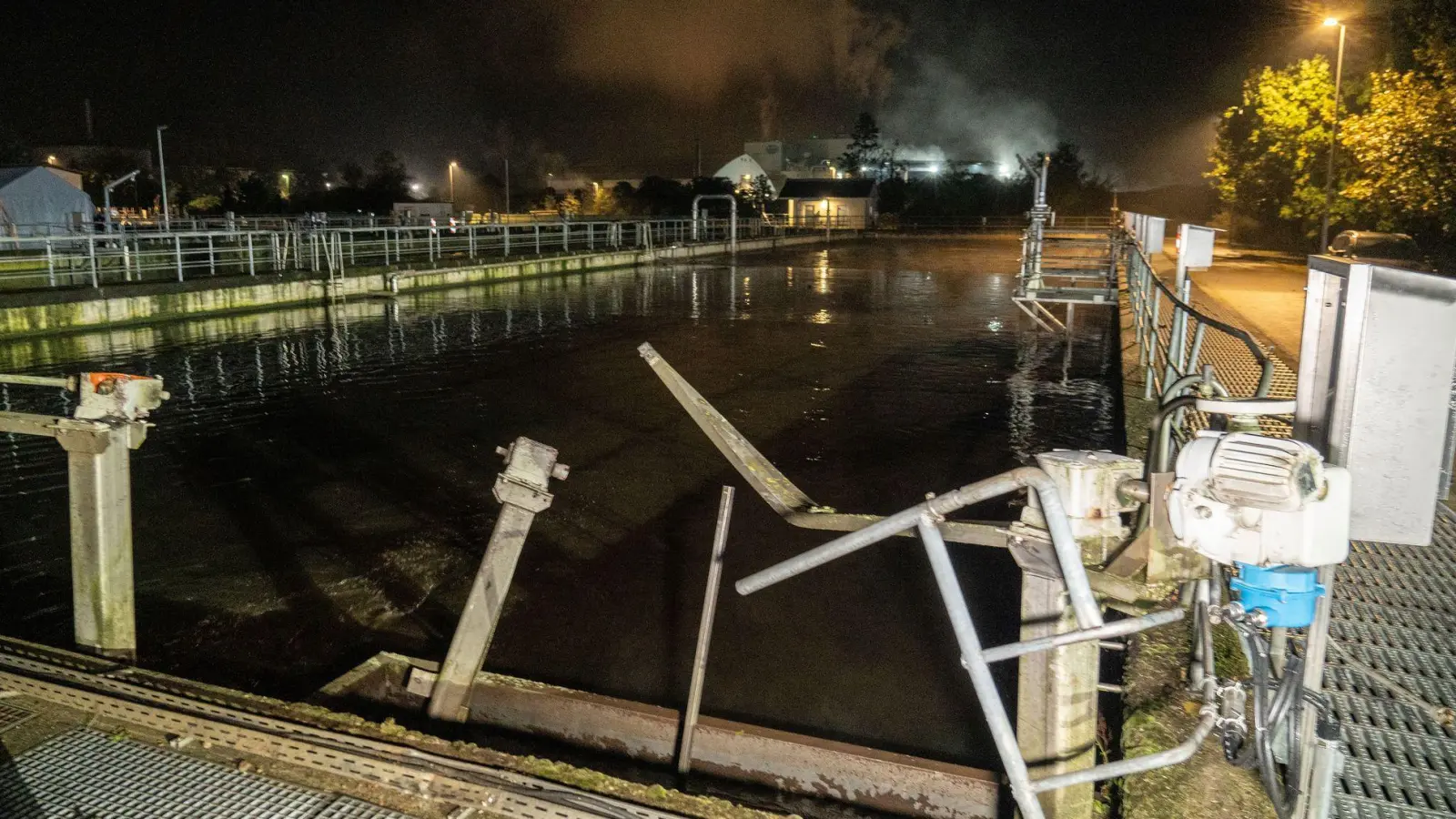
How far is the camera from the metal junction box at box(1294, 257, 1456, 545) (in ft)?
7.05

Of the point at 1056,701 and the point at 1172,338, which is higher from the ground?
the point at 1172,338

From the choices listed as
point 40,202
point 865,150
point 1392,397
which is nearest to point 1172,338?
point 1392,397

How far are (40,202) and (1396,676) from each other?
125 ft

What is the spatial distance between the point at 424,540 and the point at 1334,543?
557 centimetres

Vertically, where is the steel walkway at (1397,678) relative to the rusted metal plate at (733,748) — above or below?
above

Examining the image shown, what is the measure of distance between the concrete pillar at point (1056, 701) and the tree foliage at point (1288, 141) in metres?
33.6

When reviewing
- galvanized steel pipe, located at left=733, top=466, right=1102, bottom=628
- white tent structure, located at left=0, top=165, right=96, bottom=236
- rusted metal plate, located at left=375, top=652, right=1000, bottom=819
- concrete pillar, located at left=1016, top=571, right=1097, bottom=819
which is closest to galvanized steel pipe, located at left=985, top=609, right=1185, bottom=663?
galvanized steel pipe, located at left=733, top=466, right=1102, bottom=628

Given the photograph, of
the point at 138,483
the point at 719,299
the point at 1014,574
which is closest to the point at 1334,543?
the point at 1014,574

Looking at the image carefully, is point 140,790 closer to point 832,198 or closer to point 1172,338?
point 1172,338

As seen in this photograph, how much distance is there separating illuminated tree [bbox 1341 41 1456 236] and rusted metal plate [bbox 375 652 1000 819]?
70.4ft

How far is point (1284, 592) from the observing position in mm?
2125

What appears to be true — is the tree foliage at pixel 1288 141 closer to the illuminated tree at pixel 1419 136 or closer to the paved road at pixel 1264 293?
the paved road at pixel 1264 293

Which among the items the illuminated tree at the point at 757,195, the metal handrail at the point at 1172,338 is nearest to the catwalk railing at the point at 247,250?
the metal handrail at the point at 1172,338

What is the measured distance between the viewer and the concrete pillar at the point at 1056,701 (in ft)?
8.46
